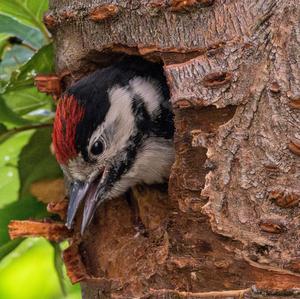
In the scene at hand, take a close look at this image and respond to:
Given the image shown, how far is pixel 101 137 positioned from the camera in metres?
2.86

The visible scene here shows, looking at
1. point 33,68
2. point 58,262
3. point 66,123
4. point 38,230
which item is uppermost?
point 33,68

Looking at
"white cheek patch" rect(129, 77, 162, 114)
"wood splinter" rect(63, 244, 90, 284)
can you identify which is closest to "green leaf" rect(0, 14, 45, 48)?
"white cheek patch" rect(129, 77, 162, 114)

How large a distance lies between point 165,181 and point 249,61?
0.86 meters

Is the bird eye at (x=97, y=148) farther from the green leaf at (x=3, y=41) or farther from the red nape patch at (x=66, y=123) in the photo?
the green leaf at (x=3, y=41)

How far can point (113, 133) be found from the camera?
2932mm

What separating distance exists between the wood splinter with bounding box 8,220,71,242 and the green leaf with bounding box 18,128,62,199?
240mm

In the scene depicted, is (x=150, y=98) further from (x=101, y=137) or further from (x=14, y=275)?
(x=14, y=275)

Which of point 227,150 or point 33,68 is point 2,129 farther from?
point 227,150

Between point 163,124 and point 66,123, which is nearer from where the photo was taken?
point 66,123

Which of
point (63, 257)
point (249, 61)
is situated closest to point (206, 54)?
point (249, 61)

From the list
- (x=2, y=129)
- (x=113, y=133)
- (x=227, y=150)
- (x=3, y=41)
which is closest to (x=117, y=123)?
(x=113, y=133)

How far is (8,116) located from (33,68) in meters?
0.20

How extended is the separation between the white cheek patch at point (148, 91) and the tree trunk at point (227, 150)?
0.56 m

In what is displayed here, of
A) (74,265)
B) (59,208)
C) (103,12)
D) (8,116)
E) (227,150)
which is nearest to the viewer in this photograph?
(227,150)
